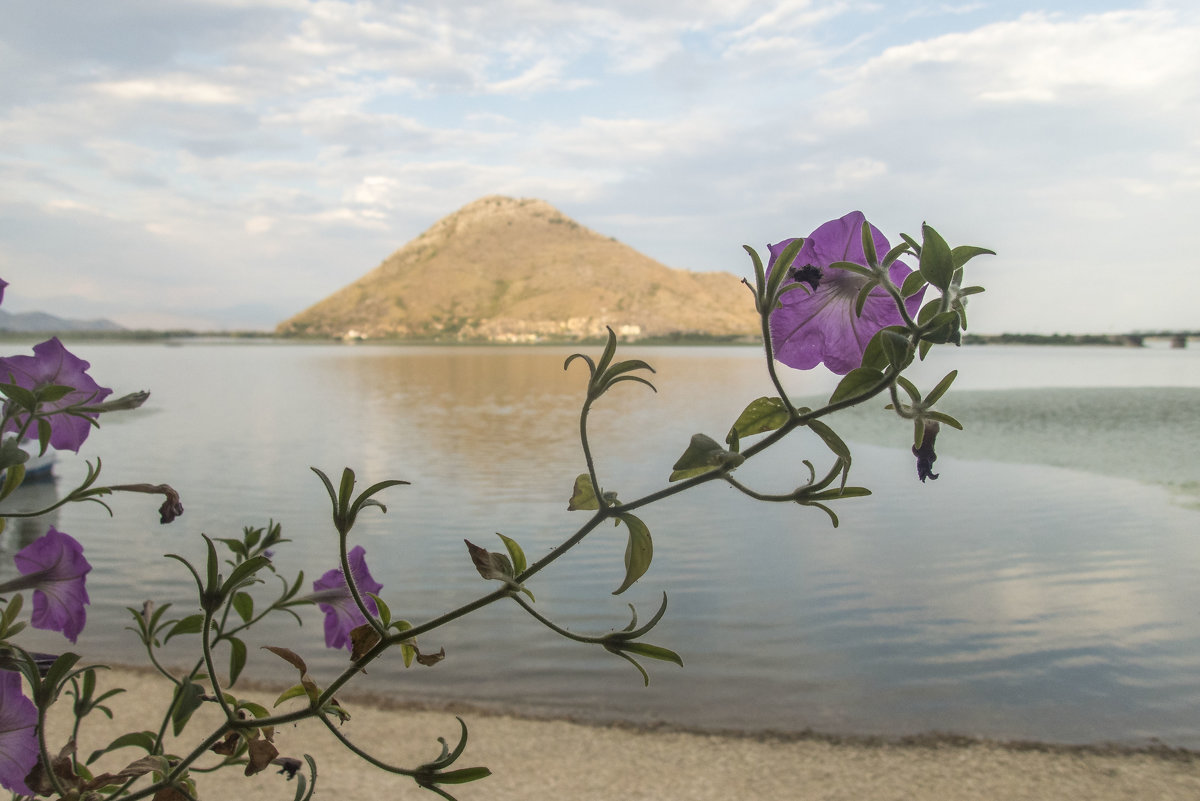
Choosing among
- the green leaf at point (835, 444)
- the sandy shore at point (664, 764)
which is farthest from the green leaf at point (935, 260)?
the sandy shore at point (664, 764)

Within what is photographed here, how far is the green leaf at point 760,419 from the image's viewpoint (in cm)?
65

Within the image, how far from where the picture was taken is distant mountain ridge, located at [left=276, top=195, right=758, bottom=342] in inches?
5640

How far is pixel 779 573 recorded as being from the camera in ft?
43.0

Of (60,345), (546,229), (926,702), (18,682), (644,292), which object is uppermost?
(546,229)

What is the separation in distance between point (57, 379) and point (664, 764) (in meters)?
6.47

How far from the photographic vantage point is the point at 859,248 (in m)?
0.66

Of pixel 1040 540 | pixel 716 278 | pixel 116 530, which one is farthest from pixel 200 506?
pixel 716 278

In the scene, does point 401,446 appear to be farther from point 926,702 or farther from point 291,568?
point 926,702

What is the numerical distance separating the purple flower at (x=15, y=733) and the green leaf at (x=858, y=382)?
2.84ft

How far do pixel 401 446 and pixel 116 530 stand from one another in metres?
13.5

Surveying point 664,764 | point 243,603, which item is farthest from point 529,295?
point 243,603

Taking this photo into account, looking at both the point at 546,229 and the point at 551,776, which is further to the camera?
the point at 546,229

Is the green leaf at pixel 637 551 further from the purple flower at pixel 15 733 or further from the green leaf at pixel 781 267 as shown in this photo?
the purple flower at pixel 15 733

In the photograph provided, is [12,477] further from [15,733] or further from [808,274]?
[808,274]
